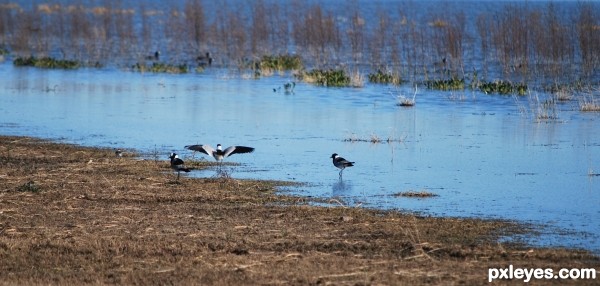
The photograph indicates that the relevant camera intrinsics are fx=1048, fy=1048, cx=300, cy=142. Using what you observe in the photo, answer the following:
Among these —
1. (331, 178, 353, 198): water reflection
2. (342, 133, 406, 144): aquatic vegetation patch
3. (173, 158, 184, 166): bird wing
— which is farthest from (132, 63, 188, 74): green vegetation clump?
(173, 158, 184, 166): bird wing

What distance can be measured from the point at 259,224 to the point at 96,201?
2.33m

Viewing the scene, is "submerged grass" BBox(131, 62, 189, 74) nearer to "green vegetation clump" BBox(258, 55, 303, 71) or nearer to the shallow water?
"green vegetation clump" BBox(258, 55, 303, 71)

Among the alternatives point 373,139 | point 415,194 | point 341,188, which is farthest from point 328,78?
point 415,194

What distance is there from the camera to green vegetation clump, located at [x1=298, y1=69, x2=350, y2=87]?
2986cm

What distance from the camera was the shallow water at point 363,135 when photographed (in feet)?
41.0

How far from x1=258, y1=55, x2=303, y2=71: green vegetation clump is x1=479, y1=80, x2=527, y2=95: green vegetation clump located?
841cm

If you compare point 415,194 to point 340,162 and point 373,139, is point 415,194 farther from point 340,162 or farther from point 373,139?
point 373,139

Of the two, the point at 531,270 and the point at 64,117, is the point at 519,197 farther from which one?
the point at 64,117

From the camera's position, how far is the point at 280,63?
34406mm

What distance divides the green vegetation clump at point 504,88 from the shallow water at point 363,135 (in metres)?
0.55

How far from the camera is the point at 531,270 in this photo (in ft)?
27.3

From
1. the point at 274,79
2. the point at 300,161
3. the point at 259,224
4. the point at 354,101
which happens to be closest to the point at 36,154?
the point at 300,161

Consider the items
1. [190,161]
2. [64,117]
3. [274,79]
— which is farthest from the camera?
[274,79]

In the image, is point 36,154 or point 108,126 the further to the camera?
point 108,126
